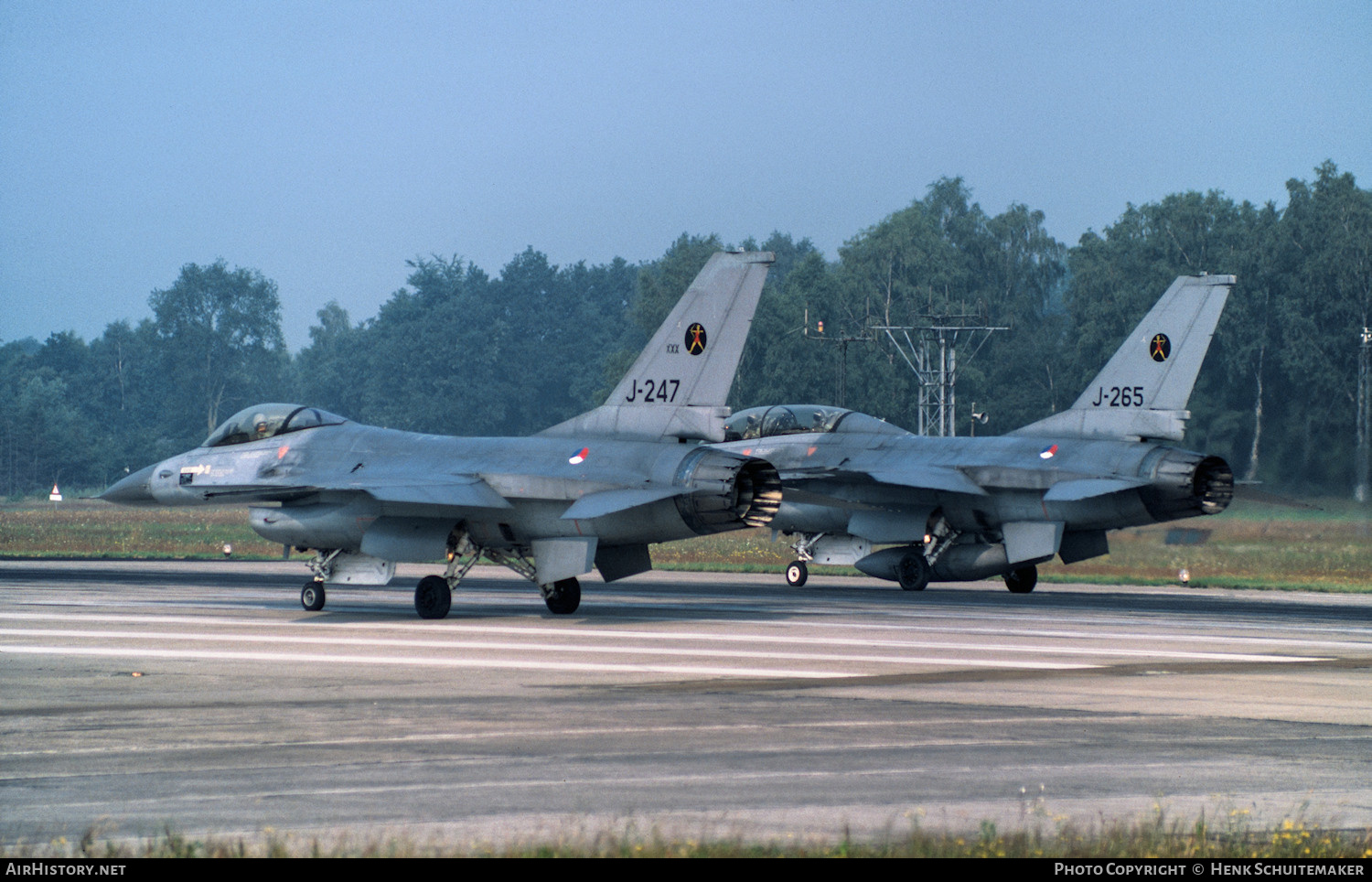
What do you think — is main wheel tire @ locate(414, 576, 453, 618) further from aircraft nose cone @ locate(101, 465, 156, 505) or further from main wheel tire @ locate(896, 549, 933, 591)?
main wheel tire @ locate(896, 549, 933, 591)

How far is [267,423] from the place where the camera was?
23453 millimetres

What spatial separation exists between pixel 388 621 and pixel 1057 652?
364 inches

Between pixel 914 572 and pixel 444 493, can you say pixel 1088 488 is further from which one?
pixel 444 493

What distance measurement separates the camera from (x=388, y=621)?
2045 cm

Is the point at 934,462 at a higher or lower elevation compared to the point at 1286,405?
lower

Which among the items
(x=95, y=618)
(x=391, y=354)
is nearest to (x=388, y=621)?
(x=95, y=618)

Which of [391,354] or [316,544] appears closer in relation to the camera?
[316,544]

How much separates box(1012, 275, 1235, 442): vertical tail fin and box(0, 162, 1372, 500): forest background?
12058 mm

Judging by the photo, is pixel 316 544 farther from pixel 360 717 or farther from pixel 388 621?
pixel 360 717

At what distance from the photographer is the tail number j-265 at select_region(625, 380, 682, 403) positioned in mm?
20266

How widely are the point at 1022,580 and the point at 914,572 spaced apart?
2127mm

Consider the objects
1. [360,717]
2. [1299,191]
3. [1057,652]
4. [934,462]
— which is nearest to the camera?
[360,717]

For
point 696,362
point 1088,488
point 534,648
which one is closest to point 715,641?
point 534,648

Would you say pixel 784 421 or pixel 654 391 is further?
pixel 784 421
